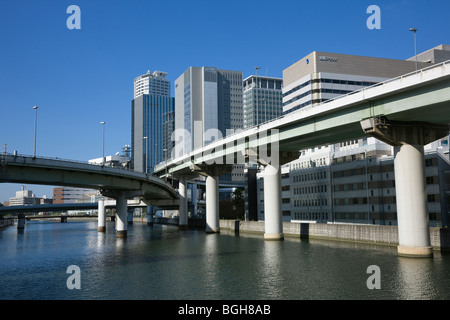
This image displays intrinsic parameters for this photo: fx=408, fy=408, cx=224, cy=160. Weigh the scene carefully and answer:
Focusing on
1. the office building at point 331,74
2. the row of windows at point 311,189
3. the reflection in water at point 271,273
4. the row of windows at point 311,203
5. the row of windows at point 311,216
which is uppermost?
the office building at point 331,74

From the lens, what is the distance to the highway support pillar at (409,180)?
4031 centimetres

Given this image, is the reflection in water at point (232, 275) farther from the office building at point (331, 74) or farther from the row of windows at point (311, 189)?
the office building at point (331, 74)

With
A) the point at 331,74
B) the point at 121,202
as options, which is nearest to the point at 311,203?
the point at 121,202

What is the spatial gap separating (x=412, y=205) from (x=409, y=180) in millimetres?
2490

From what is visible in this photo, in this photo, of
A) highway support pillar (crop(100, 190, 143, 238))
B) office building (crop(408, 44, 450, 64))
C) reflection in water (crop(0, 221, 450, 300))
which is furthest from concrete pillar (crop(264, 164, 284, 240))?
office building (crop(408, 44, 450, 64))

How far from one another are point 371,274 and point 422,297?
725cm

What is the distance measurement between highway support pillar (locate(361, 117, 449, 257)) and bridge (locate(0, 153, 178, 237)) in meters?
41.0

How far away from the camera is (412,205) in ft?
133

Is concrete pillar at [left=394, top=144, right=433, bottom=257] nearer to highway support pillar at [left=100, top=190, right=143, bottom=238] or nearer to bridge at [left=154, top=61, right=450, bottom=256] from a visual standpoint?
bridge at [left=154, top=61, right=450, bottom=256]

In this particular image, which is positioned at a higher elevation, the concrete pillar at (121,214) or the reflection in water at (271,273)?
the concrete pillar at (121,214)

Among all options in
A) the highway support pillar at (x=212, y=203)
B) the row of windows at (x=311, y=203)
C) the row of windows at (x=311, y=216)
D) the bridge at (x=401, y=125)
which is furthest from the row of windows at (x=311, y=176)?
the bridge at (x=401, y=125)

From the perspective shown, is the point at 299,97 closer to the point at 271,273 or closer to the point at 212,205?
the point at 212,205

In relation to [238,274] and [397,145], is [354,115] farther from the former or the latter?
[238,274]

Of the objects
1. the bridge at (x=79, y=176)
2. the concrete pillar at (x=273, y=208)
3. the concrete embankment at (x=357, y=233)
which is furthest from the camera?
the concrete pillar at (x=273, y=208)
